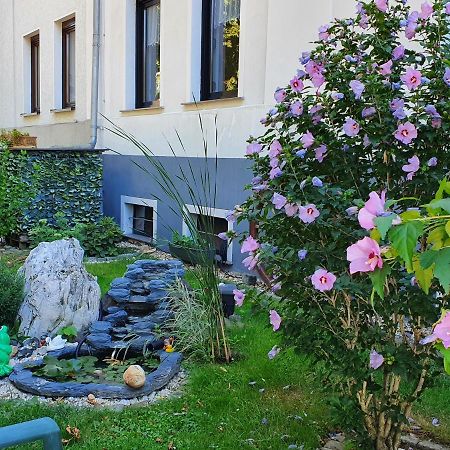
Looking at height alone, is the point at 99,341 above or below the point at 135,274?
below

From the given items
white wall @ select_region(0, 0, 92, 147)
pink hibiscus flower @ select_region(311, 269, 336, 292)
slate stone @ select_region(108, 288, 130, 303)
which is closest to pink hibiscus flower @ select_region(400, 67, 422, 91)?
pink hibiscus flower @ select_region(311, 269, 336, 292)

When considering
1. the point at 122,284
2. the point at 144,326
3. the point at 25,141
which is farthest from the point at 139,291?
the point at 25,141

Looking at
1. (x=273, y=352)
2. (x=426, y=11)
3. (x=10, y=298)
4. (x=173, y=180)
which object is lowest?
(x=10, y=298)

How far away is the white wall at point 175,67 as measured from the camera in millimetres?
6059

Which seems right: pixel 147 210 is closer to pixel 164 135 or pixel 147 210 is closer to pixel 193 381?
pixel 164 135

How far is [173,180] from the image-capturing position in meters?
7.92

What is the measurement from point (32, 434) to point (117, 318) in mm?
3127

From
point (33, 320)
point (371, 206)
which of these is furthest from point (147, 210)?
point (371, 206)

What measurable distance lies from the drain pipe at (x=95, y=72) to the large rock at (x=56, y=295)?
4995 mm

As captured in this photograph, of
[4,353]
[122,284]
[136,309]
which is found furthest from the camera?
[122,284]

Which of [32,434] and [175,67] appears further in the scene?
[175,67]

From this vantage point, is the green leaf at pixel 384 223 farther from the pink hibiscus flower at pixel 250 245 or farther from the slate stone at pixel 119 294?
the slate stone at pixel 119 294

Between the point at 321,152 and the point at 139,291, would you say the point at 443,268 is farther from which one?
the point at 139,291

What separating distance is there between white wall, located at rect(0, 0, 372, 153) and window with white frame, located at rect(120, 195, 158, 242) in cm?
78
